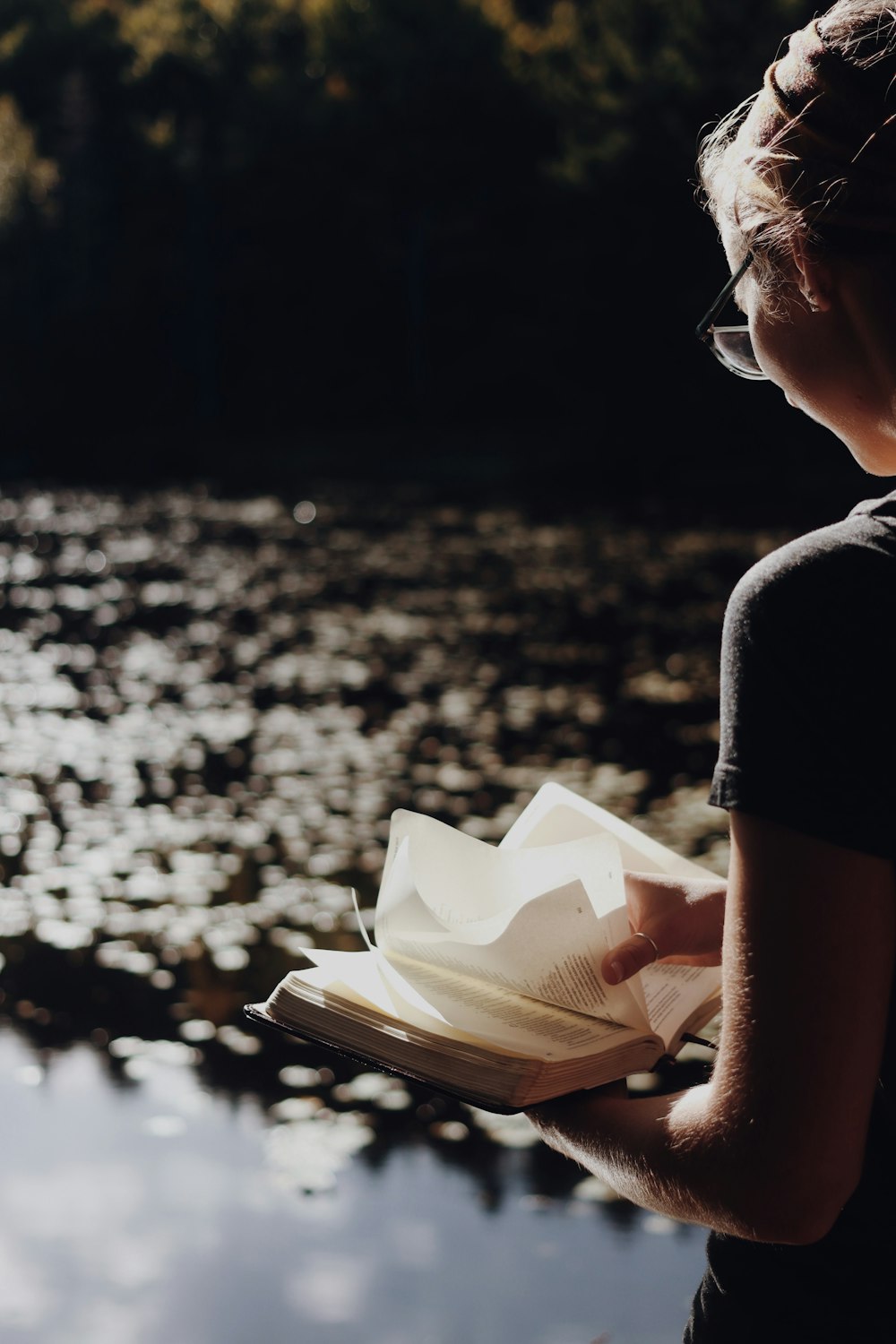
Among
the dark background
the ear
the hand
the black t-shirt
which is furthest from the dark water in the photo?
the dark background

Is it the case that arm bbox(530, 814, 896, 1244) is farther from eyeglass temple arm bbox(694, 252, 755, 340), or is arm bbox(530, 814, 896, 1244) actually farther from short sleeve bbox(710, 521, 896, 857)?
eyeglass temple arm bbox(694, 252, 755, 340)

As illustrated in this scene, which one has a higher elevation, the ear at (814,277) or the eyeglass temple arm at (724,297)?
the eyeglass temple arm at (724,297)

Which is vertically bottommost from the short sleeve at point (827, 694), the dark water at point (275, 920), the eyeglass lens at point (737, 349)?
the dark water at point (275, 920)

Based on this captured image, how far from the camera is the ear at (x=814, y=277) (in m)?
1.03

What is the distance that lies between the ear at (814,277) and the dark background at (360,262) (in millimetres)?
27049

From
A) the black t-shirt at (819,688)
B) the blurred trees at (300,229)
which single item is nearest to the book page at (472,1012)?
the black t-shirt at (819,688)

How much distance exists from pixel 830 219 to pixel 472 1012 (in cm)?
68

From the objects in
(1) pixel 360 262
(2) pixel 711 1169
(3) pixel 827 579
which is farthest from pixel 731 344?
(1) pixel 360 262

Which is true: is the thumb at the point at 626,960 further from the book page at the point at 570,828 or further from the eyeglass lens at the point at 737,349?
the eyeglass lens at the point at 737,349

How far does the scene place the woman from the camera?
95 cm

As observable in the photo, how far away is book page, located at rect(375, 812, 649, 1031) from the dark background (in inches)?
1057

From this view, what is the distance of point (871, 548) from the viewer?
96 cm

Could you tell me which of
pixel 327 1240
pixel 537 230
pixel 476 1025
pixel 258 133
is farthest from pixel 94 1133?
pixel 258 133

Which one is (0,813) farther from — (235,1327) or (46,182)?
(46,182)
